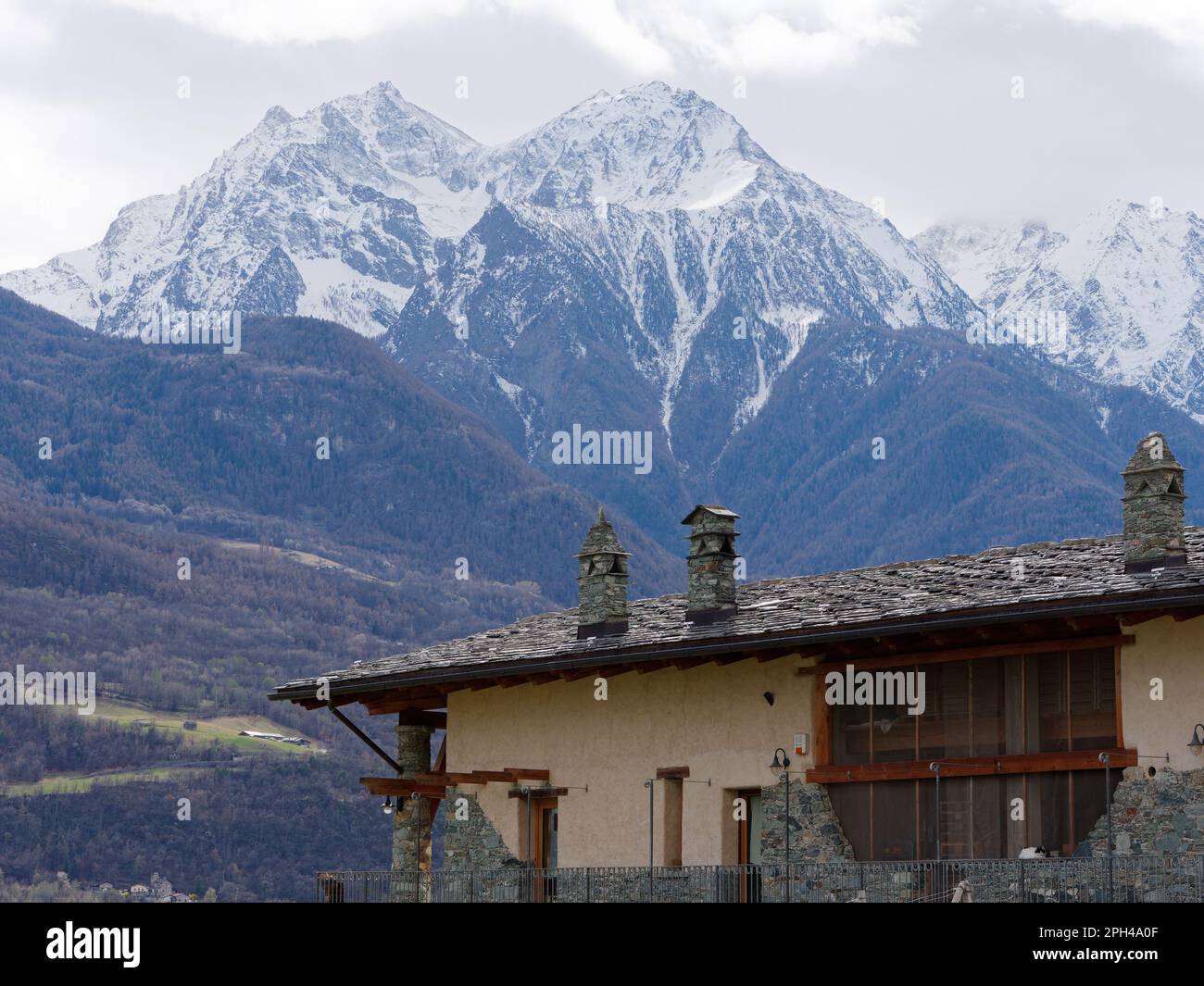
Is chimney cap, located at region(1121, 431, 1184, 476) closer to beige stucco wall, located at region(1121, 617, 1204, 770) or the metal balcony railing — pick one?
beige stucco wall, located at region(1121, 617, 1204, 770)

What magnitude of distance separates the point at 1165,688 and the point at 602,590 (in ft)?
38.2

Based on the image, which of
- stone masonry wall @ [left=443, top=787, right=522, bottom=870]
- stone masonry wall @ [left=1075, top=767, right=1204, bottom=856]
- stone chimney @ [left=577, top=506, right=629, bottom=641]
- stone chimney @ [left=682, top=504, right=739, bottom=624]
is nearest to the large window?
stone masonry wall @ [left=1075, top=767, right=1204, bottom=856]

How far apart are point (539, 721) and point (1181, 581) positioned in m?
13.7

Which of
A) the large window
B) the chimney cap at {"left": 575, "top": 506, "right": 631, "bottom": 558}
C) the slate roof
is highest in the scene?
the chimney cap at {"left": 575, "top": 506, "right": 631, "bottom": 558}

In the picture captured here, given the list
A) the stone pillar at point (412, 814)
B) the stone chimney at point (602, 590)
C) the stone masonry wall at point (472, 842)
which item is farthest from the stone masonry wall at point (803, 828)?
the stone pillar at point (412, 814)

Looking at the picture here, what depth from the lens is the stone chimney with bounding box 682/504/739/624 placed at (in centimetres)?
3584

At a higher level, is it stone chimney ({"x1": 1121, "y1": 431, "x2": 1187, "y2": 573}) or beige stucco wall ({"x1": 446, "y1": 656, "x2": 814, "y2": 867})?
stone chimney ({"x1": 1121, "y1": 431, "x2": 1187, "y2": 573})

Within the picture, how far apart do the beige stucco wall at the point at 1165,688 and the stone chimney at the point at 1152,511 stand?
127 centimetres

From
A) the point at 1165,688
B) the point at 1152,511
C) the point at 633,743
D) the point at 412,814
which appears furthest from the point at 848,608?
the point at 412,814

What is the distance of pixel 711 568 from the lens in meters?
35.9

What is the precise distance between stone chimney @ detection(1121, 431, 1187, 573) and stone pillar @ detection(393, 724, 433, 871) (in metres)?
15.9

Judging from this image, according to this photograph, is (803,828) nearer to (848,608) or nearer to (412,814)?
(848,608)

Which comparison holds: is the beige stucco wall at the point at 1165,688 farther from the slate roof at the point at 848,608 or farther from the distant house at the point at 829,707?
the slate roof at the point at 848,608
